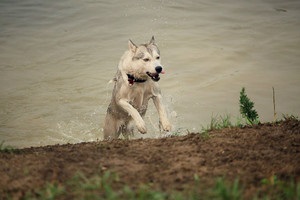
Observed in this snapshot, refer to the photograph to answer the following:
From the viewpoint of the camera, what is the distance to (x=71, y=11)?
16.1 m

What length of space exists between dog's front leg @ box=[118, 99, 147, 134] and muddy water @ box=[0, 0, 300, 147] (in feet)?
4.62

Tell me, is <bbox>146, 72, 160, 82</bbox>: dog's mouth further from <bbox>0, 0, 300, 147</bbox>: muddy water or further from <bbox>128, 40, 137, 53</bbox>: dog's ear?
<bbox>0, 0, 300, 147</bbox>: muddy water

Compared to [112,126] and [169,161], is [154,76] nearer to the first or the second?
[112,126]

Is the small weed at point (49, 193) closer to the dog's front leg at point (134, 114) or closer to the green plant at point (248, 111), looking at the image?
the dog's front leg at point (134, 114)

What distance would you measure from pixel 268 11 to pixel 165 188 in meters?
12.8

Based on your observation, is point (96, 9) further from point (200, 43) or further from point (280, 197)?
point (280, 197)

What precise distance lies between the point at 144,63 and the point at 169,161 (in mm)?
2945

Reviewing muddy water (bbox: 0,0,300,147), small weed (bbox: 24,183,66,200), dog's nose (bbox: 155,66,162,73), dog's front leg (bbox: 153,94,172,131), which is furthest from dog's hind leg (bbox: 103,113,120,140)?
small weed (bbox: 24,183,66,200)

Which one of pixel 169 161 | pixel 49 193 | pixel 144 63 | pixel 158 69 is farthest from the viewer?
pixel 144 63

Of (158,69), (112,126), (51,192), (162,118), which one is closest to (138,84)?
(158,69)

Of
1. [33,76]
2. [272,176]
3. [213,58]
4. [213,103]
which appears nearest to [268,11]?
[213,58]

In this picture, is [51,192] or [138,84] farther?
[138,84]

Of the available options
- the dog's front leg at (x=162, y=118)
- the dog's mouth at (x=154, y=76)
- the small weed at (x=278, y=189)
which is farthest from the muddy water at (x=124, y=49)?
the small weed at (x=278, y=189)

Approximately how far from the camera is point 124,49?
12.7 m
